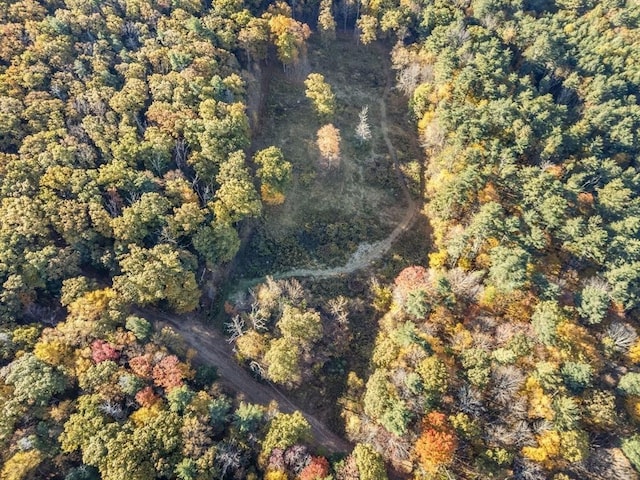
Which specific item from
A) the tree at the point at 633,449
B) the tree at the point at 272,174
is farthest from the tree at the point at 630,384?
the tree at the point at 272,174

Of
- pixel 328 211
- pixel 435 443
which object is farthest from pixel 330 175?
pixel 435 443

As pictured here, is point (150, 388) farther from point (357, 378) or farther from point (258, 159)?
point (258, 159)

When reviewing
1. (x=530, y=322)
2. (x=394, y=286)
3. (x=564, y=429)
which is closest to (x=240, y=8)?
(x=394, y=286)

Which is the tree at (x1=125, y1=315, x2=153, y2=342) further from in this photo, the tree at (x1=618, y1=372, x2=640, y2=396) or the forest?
the tree at (x1=618, y1=372, x2=640, y2=396)

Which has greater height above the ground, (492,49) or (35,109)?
(492,49)

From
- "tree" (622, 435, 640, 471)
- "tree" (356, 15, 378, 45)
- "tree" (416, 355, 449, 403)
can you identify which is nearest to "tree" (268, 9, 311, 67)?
"tree" (356, 15, 378, 45)

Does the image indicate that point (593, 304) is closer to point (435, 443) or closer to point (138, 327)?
point (435, 443)
